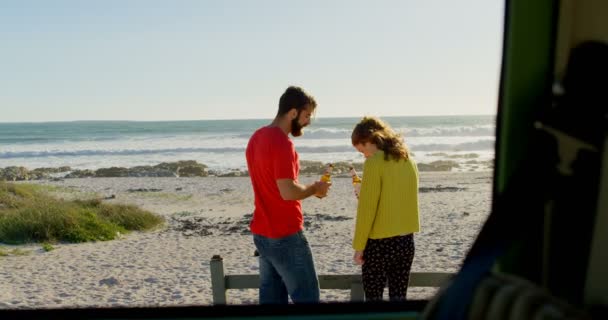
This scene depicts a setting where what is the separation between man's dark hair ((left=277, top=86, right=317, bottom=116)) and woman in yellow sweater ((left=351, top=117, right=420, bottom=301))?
1.15ft

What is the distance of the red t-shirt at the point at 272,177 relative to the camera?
3.03m

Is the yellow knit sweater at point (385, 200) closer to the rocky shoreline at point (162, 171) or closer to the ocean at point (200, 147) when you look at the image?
the rocky shoreline at point (162, 171)

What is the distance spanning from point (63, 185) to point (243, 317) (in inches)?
918

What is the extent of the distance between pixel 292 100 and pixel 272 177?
383mm

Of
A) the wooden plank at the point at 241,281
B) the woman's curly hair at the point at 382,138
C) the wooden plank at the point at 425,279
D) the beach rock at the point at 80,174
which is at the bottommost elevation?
the beach rock at the point at 80,174

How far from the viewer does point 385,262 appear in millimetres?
3316

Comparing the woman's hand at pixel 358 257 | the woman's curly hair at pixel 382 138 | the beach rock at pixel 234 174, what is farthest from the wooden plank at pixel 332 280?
the beach rock at pixel 234 174

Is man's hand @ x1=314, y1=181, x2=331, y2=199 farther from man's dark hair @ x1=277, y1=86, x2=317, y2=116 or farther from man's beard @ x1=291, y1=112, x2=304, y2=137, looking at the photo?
man's dark hair @ x1=277, y1=86, x2=317, y2=116

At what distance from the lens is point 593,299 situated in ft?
4.02

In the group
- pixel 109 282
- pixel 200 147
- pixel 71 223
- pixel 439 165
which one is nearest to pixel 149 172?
pixel 200 147

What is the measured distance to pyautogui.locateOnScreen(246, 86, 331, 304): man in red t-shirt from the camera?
3.04 m

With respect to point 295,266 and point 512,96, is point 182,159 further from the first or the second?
point 512,96

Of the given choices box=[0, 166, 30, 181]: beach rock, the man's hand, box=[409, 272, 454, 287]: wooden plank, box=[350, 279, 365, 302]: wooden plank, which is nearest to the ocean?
box=[0, 166, 30, 181]: beach rock

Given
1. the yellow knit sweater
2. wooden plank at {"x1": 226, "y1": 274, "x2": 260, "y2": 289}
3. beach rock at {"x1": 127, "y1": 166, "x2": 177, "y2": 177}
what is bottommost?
beach rock at {"x1": 127, "y1": 166, "x2": 177, "y2": 177}
